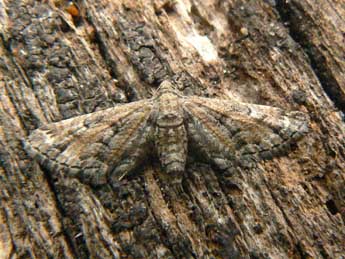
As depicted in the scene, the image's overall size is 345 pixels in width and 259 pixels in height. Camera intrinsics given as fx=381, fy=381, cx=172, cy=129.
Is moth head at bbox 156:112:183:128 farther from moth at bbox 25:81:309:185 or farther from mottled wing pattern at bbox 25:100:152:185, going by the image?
mottled wing pattern at bbox 25:100:152:185

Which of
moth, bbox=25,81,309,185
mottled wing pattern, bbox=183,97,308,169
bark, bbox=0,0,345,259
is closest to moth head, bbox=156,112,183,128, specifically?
moth, bbox=25,81,309,185

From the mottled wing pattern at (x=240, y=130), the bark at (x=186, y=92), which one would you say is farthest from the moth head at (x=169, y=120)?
the bark at (x=186, y=92)

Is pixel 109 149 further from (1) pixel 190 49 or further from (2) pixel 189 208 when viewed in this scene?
(1) pixel 190 49

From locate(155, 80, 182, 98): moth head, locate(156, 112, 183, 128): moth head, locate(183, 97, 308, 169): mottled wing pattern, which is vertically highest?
locate(155, 80, 182, 98): moth head

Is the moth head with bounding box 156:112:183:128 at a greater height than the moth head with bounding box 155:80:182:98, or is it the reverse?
the moth head with bounding box 155:80:182:98

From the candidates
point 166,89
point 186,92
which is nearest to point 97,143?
point 166,89

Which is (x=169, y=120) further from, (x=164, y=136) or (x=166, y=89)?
(x=166, y=89)

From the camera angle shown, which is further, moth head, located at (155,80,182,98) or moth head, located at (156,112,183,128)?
moth head, located at (155,80,182,98)

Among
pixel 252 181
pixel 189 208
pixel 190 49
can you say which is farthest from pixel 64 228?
pixel 190 49
